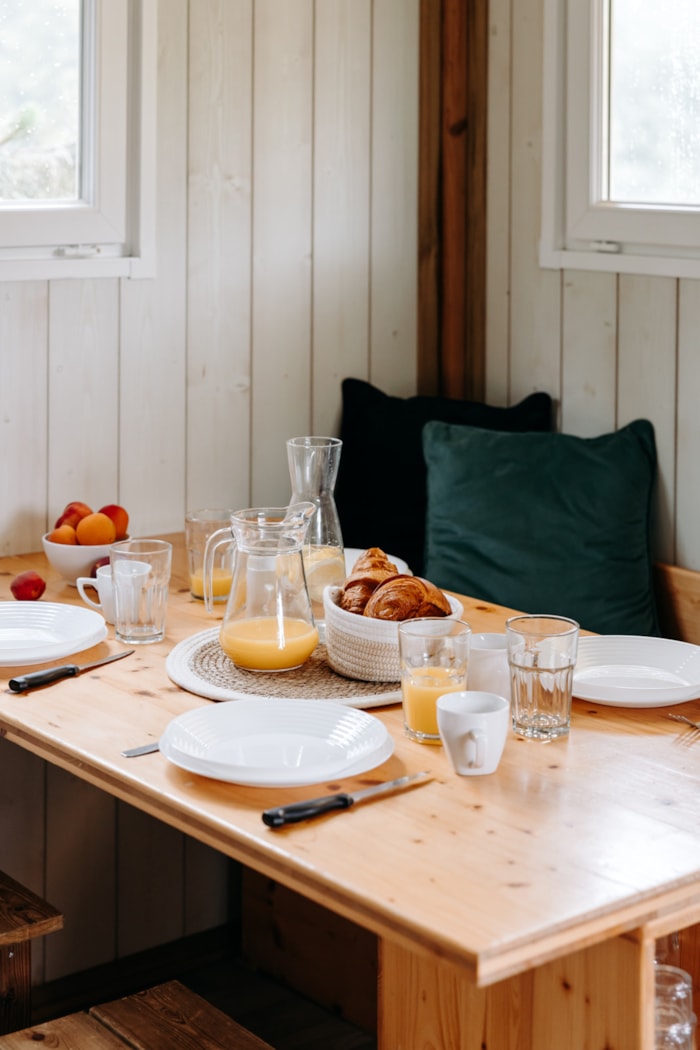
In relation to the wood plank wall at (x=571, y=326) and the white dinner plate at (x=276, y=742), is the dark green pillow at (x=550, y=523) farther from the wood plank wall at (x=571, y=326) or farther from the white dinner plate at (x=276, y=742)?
the white dinner plate at (x=276, y=742)

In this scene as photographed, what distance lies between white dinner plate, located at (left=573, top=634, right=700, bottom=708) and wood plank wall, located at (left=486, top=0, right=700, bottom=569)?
0.79 meters

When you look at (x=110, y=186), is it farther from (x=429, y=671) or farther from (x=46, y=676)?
(x=429, y=671)

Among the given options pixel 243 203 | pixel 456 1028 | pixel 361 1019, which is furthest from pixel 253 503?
pixel 456 1028

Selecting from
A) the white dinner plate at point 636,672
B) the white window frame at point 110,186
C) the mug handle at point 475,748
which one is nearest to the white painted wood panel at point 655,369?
the white dinner plate at point 636,672

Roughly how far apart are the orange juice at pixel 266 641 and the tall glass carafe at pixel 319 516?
0.54ft

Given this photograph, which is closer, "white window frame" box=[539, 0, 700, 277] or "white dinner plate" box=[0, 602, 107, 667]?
"white dinner plate" box=[0, 602, 107, 667]

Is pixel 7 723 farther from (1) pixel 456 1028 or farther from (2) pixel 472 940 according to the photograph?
(2) pixel 472 940

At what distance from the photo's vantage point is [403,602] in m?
1.70

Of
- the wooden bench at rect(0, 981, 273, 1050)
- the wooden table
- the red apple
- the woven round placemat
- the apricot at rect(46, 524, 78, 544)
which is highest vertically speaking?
the apricot at rect(46, 524, 78, 544)

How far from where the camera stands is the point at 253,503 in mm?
2859

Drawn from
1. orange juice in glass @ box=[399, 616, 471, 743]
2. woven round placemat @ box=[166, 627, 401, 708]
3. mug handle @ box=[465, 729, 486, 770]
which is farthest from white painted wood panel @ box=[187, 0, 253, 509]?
mug handle @ box=[465, 729, 486, 770]

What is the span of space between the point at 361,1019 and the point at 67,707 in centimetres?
115

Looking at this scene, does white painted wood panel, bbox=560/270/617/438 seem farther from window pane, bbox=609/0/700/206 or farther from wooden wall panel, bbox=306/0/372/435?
wooden wall panel, bbox=306/0/372/435

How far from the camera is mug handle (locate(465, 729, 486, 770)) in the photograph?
141 cm
